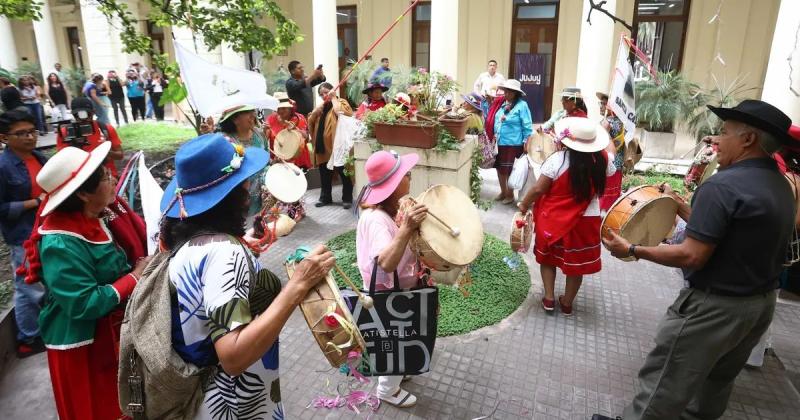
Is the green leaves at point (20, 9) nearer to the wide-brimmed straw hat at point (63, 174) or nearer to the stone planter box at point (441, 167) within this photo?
the wide-brimmed straw hat at point (63, 174)

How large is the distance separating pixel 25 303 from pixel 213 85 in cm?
243

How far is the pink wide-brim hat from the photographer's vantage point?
281cm

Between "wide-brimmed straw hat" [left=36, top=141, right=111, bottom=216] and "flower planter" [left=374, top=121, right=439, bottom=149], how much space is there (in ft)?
10.8

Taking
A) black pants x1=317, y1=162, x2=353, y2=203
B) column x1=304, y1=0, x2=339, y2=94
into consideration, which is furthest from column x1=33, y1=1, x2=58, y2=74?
black pants x1=317, y1=162, x2=353, y2=203

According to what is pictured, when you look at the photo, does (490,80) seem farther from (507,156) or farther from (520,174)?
(520,174)

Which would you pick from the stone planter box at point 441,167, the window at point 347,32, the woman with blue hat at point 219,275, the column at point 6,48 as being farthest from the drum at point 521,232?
the column at point 6,48

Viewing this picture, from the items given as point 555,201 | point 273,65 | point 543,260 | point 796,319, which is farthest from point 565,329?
point 273,65

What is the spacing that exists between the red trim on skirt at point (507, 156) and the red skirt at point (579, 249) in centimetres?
354

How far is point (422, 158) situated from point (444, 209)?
2.49 meters

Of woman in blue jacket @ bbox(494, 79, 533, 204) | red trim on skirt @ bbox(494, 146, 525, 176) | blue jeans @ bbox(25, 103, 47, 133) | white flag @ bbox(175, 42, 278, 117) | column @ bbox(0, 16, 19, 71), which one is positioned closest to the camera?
white flag @ bbox(175, 42, 278, 117)

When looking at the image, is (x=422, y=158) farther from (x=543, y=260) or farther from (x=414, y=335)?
(x=414, y=335)

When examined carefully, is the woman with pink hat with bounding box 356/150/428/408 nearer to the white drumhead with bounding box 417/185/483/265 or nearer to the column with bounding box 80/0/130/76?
the white drumhead with bounding box 417/185/483/265

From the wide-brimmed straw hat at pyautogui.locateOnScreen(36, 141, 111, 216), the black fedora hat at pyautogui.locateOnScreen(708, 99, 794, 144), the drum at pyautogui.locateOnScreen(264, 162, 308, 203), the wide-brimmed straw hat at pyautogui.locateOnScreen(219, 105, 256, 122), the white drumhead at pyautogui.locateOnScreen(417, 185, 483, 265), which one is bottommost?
the drum at pyautogui.locateOnScreen(264, 162, 308, 203)

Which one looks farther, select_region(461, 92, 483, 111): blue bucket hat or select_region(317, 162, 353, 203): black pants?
select_region(461, 92, 483, 111): blue bucket hat
